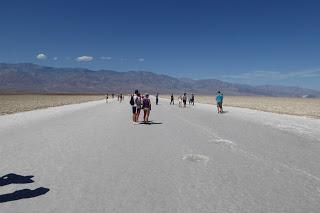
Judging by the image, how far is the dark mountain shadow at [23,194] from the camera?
5754 mm

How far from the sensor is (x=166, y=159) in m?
9.10

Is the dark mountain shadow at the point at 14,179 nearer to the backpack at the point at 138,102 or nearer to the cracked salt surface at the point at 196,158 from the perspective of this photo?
the cracked salt surface at the point at 196,158

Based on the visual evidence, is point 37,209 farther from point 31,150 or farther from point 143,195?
point 31,150

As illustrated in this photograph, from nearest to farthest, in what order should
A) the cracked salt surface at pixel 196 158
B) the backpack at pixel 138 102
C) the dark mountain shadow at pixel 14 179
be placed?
the dark mountain shadow at pixel 14 179
the cracked salt surface at pixel 196 158
the backpack at pixel 138 102

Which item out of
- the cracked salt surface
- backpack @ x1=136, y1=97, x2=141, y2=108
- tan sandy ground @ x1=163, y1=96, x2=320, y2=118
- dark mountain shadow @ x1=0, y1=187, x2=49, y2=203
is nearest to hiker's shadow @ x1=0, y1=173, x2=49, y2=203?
dark mountain shadow @ x1=0, y1=187, x2=49, y2=203

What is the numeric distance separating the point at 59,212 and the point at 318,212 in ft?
Result: 11.1

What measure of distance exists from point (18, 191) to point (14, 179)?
84cm

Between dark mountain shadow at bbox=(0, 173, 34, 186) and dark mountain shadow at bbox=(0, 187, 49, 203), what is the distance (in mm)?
597

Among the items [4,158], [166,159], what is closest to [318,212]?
[166,159]

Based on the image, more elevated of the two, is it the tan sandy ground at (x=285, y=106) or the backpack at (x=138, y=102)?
the backpack at (x=138, y=102)

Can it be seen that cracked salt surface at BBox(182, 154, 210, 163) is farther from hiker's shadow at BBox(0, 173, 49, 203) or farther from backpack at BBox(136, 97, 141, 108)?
backpack at BBox(136, 97, 141, 108)

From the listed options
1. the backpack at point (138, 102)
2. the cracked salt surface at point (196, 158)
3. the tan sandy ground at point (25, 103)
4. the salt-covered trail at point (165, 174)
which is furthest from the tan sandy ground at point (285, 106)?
the tan sandy ground at point (25, 103)

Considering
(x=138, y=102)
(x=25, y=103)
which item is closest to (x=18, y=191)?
(x=138, y=102)

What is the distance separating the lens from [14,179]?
6.92m
